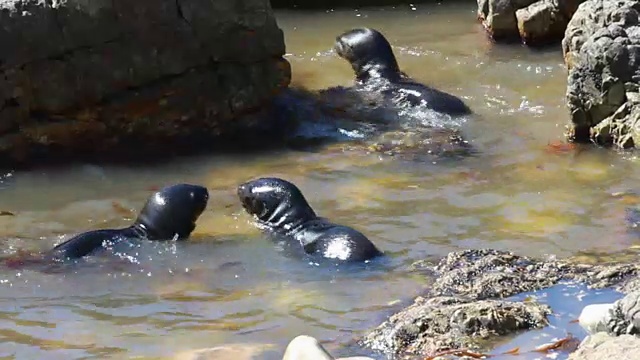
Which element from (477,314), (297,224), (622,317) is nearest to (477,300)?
(477,314)

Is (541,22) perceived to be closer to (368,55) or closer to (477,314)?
(368,55)

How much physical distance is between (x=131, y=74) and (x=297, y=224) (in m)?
2.65

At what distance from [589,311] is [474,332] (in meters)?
0.54

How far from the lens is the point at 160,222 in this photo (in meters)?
7.33

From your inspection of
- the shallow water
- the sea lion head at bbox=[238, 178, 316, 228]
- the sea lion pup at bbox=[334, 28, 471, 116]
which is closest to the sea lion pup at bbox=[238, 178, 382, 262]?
the sea lion head at bbox=[238, 178, 316, 228]

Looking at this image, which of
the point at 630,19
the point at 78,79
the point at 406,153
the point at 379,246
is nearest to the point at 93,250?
the point at 379,246

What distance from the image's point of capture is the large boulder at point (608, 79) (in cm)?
899

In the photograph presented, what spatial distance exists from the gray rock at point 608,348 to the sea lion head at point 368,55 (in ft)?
22.7

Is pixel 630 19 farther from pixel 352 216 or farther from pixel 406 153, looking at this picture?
pixel 352 216

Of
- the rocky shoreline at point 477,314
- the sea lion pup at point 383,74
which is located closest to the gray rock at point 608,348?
the rocky shoreline at point 477,314

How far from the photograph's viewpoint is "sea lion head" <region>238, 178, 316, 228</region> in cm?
749

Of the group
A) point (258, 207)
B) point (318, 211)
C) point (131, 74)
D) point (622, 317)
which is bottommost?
point (318, 211)

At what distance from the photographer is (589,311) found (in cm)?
493

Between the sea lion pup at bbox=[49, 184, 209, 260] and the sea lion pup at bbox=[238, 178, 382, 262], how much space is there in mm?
374
